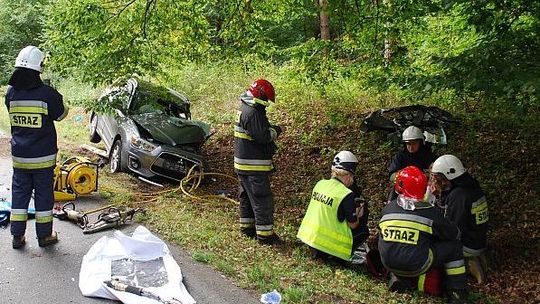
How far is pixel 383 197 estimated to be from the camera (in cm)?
798

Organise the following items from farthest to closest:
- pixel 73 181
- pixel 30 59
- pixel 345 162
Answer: pixel 73 181 < pixel 345 162 < pixel 30 59

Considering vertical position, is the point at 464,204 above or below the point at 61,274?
above

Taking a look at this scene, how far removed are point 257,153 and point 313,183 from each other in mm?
2741

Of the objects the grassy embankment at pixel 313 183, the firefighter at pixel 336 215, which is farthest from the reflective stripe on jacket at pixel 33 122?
the firefighter at pixel 336 215

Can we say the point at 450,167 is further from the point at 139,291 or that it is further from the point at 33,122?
the point at 33,122

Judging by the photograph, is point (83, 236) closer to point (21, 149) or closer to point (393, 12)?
point (21, 149)

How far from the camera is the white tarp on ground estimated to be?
450cm

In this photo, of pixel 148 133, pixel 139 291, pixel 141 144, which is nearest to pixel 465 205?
pixel 139 291

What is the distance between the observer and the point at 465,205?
5469 mm

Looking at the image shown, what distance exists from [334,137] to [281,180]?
1.73m

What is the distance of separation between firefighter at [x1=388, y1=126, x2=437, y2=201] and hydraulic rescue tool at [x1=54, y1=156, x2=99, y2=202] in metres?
4.26

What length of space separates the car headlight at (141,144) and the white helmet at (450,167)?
4921 millimetres

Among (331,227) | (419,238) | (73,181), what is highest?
(419,238)

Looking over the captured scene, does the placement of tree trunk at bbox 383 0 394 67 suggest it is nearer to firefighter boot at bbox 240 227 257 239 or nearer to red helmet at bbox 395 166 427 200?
firefighter boot at bbox 240 227 257 239
